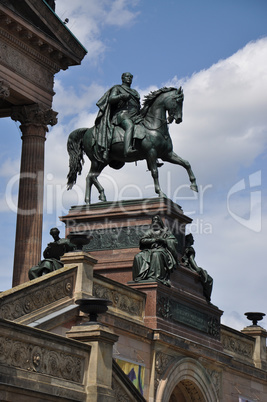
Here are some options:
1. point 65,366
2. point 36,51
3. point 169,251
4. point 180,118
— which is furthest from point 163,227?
point 36,51

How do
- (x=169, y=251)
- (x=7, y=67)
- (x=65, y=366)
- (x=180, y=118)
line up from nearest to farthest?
(x=65, y=366), (x=169, y=251), (x=180, y=118), (x=7, y=67)

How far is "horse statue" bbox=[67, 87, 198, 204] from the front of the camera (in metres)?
29.2

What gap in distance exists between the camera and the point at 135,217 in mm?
28234

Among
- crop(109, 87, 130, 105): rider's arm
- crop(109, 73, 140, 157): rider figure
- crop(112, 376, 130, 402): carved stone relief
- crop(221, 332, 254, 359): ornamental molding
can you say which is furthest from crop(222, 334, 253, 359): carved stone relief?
crop(112, 376, 130, 402): carved stone relief

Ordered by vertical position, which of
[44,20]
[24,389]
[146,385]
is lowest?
[24,389]

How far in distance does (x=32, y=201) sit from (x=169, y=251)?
9.79 meters

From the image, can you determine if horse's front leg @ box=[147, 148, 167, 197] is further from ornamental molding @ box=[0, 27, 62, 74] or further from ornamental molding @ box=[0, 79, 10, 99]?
ornamental molding @ box=[0, 27, 62, 74]

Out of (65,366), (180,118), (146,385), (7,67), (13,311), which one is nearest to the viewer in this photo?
(65,366)

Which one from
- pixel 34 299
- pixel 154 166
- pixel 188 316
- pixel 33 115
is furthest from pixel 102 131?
pixel 34 299

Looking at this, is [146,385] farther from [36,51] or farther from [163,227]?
Answer: [36,51]

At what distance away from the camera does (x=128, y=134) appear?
1145 inches

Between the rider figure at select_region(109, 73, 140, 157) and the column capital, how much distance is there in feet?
21.0

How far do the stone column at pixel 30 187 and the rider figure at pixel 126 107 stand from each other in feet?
21.2

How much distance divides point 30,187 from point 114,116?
6.76 metres
